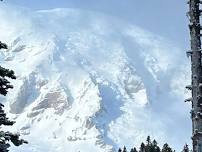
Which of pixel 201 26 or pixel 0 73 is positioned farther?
pixel 201 26

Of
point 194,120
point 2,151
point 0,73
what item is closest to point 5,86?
point 0,73

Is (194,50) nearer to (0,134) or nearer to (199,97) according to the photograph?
(199,97)

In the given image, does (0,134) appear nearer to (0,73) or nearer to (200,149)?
(0,73)

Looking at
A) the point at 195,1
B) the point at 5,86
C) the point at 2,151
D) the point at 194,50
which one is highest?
the point at 195,1

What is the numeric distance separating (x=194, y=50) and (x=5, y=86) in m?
4.05

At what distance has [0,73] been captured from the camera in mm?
13719

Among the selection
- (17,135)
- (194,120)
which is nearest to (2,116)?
(17,135)

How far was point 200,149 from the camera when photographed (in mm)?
14203

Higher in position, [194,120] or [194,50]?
[194,50]

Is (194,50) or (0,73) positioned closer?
(0,73)

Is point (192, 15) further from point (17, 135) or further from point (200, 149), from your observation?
point (17, 135)

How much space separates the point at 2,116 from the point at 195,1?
188 inches

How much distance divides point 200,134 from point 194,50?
1816mm

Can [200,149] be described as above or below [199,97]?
below
